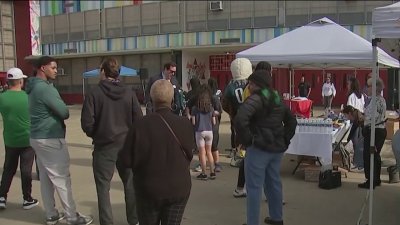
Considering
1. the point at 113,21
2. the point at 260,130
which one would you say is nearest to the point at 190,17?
the point at 113,21

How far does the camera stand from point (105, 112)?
4633 mm

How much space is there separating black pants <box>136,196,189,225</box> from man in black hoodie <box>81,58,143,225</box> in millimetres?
1283

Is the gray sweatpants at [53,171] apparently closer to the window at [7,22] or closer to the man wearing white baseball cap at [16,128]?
the man wearing white baseball cap at [16,128]

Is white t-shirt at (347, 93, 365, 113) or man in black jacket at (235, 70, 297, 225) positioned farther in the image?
white t-shirt at (347, 93, 365, 113)

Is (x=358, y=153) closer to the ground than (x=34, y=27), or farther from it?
closer to the ground

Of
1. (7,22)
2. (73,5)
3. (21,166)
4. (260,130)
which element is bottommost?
(21,166)

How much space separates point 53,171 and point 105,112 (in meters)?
0.96

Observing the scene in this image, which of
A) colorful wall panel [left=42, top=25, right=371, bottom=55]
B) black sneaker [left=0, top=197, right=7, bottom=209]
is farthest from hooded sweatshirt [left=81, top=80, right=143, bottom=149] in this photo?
colorful wall panel [left=42, top=25, right=371, bottom=55]

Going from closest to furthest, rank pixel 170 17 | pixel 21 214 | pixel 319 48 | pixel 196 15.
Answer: pixel 21 214 < pixel 319 48 < pixel 196 15 < pixel 170 17

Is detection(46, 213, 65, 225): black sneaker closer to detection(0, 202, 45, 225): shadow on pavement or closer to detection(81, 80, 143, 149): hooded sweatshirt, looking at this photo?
detection(0, 202, 45, 225): shadow on pavement

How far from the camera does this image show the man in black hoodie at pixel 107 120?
15.1 feet

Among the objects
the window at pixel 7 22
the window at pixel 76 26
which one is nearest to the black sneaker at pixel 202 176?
the window at pixel 7 22

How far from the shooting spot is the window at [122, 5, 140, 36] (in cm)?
3328

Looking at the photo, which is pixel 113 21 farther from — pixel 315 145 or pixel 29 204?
pixel 29 204
